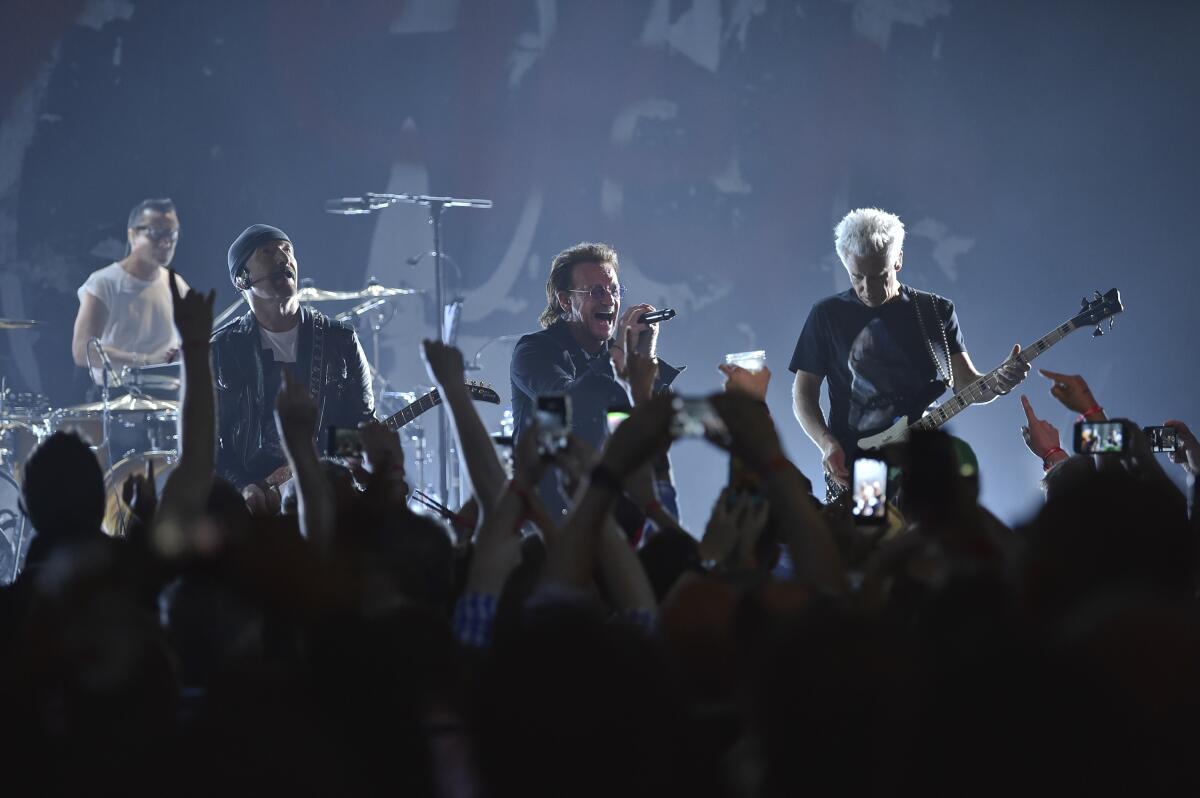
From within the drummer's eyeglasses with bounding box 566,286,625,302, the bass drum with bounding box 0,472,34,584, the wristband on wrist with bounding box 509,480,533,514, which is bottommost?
the bass drum with bounding box 0,472,34,584

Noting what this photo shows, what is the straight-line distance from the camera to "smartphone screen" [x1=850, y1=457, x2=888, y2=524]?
2865 mm

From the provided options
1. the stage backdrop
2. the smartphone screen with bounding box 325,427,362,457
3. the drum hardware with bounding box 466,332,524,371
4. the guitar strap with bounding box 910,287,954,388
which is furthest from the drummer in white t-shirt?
the smartphone screen with bounding box 325,427,362,457

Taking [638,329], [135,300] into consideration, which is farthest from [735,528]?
[135,300]

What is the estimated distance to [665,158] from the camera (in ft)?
30.3

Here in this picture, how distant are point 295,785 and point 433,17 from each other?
27.8 ft

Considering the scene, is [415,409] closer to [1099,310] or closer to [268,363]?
[268,363]

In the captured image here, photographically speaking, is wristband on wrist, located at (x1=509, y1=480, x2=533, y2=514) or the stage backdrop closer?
wristband on wrist, located at (x1=509, y1=480, x2=533, y2=514)

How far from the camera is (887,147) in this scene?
29.5 ft

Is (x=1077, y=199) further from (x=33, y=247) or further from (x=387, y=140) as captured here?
(x=33, y=247)

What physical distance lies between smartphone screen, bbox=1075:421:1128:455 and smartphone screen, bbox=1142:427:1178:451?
49 cm

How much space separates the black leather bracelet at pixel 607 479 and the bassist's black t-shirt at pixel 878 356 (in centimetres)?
353

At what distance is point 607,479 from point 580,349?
3.46 meters

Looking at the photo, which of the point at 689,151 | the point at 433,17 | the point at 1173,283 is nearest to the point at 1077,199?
the point at 1173,283

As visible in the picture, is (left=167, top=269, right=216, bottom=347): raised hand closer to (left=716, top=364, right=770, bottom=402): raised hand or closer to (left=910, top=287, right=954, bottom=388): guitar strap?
(left=716, top=364, right=770, bottom=402): raised hand
